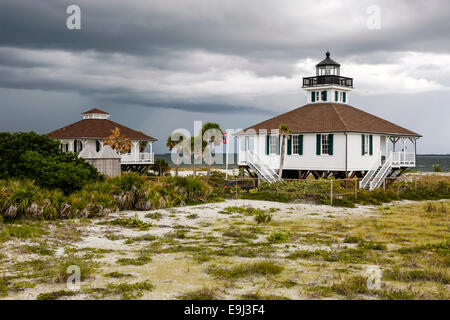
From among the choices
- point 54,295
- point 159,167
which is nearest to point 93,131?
point 159,167

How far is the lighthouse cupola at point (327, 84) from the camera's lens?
39438 mm

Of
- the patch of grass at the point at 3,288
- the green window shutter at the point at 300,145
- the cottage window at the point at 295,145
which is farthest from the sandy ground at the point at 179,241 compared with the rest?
the cottage window at the point at 295,145

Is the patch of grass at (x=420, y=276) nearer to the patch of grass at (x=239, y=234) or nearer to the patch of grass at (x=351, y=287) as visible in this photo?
the patch of grass at (x=351, y=287)

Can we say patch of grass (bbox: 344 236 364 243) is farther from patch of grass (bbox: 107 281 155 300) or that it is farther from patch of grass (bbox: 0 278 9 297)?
patch of grass (bbox: 0 278 9 297)

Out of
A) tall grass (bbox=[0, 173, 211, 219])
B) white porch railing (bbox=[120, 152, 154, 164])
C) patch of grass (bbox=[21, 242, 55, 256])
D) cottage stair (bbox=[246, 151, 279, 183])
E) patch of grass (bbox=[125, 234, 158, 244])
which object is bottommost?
patch of grass (bbox=[125, 234, 158, 244])

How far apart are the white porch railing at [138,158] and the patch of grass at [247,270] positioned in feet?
116

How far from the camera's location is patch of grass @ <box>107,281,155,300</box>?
8.41 metres

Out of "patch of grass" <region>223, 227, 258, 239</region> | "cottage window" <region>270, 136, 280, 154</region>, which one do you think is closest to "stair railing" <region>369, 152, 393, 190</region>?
"cottage window" <region>270, 136, 280, 154</region>

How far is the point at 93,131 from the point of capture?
46.3 meters

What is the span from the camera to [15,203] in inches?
662

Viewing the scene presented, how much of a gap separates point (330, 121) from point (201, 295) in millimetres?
29003

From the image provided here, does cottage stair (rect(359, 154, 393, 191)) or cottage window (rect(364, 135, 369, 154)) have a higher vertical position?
cottage window (rect(364, 135, 369, 154))

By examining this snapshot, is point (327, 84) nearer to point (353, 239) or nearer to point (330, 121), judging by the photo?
point (330, 121)

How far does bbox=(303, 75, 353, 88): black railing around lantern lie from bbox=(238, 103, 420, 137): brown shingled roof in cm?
174
